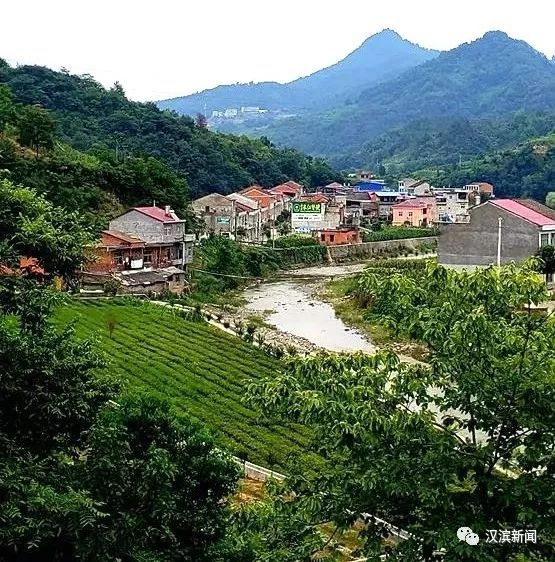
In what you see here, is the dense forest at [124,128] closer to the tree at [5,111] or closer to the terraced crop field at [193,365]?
the tree at [5,111]

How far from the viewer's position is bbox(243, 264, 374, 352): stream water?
33.9m

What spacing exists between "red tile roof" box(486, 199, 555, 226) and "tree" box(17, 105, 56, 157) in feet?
83.4

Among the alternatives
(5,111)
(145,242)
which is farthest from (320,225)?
(145,242)

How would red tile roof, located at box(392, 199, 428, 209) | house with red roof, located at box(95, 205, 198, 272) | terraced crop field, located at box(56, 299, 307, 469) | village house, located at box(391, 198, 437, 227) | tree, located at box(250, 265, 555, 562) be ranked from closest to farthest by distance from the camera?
tree, located at box(250, 265, 555, 562) < terraced crop field, located at box(56, 299, 307, 469) < house with red roof, located at box(95, 205, 198, 272) < village house, located at box(391, 198, 437, 227) < red tile roof, located at box(392, 199, 428, 209)

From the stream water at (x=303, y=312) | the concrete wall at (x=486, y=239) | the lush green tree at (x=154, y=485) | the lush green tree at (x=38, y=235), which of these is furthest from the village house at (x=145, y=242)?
the lush green tree at (x=154, y=485)

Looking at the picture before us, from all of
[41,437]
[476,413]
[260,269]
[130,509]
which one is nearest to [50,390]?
[41,437]

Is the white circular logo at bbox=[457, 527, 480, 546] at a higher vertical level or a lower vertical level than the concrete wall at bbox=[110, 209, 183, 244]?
lower

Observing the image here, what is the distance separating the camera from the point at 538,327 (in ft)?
21.7

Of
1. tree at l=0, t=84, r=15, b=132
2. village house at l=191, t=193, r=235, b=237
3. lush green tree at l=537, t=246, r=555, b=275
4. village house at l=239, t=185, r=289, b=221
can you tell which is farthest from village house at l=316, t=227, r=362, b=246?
lush green tree at l=537, t=246, r=555, b=275

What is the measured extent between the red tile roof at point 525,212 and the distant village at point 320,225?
9 centimetres

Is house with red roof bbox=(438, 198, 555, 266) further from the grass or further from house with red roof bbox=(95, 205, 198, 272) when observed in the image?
house with red roof bbox=(95, 205, 198, 272)

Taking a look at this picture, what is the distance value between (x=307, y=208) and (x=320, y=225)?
1680 millimetres

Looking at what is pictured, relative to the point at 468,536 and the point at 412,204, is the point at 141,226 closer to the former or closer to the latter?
the point at 468,536

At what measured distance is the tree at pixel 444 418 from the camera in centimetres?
618
